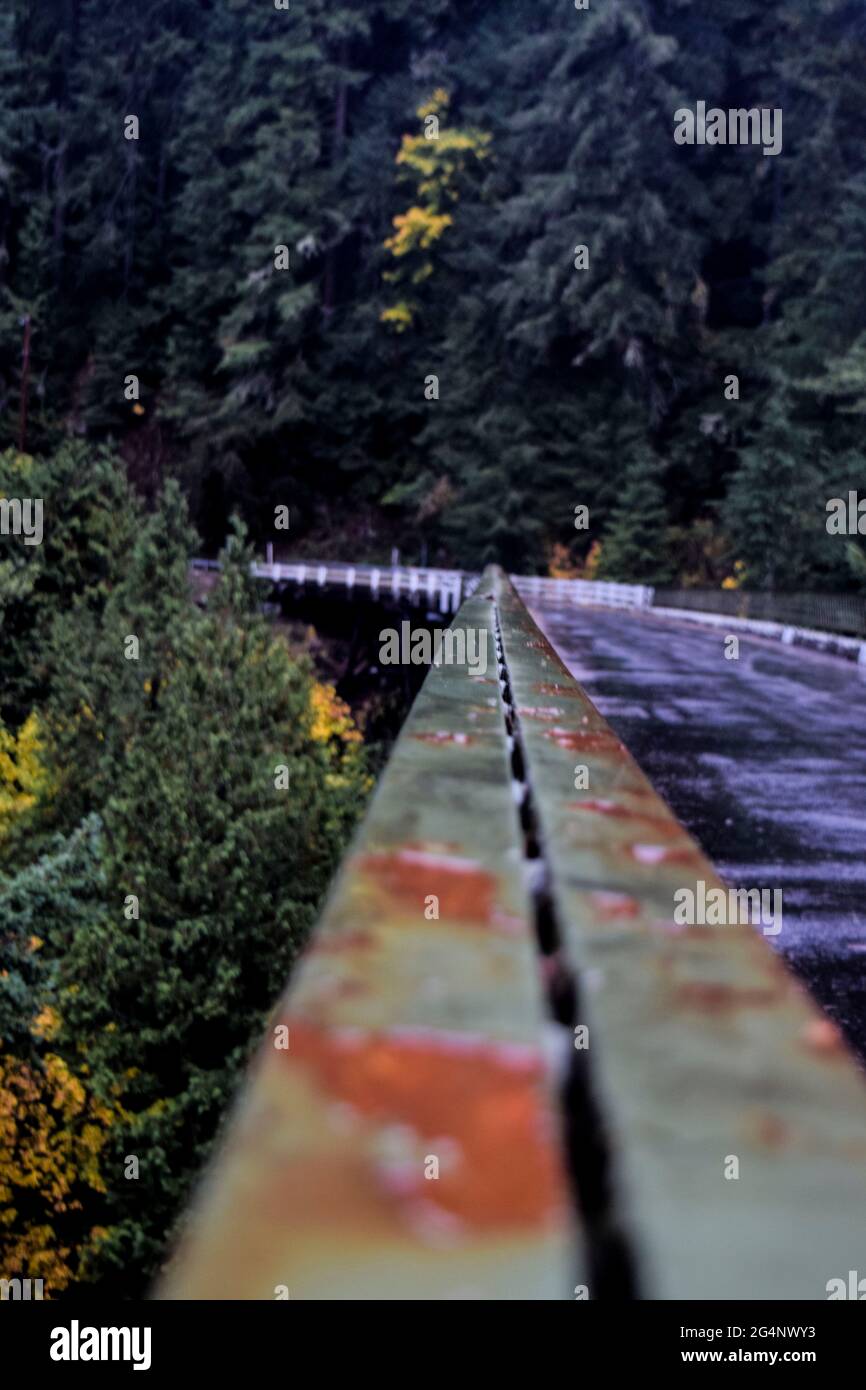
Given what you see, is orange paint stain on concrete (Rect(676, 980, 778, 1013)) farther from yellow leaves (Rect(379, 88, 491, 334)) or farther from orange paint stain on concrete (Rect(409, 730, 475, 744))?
yellow leaves (Rect(379, 88, 491, 334))

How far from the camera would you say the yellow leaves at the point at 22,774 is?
28.0m

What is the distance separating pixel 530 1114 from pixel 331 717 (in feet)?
125

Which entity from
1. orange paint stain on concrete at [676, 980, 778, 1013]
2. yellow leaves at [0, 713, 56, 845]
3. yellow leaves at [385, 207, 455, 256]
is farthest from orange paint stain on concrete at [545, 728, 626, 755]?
yellow leaves at [385, 207, 455, 256]

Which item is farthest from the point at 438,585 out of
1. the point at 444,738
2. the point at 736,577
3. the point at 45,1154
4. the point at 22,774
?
the point at 444,738

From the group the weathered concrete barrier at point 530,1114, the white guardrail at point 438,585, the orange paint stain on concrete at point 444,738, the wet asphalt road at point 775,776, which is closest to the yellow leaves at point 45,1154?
the wet asphalt road at point 775,776

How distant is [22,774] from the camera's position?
29547 mm

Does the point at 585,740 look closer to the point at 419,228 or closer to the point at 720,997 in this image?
the point at 720,997

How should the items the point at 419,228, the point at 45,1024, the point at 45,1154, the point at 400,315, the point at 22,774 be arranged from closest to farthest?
the point at 45,1024 → the point at 45,1154 → the point at 22,774 → the point at 419,228 → the point at 400,315

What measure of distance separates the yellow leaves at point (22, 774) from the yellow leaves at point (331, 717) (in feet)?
24.1

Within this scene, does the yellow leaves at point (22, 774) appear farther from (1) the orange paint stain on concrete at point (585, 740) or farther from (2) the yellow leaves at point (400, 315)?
(2) the yellow leaves at point (400, 315)

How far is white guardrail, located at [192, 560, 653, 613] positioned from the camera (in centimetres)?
3941
